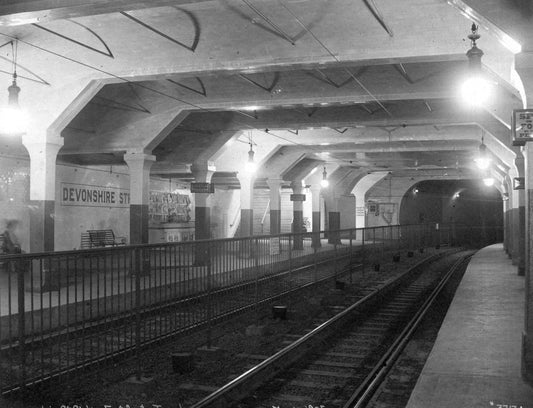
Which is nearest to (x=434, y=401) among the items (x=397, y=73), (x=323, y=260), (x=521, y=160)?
(x=397, y=73)

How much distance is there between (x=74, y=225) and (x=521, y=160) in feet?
50.7

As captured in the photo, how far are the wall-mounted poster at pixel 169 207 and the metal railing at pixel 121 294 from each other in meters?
13.3

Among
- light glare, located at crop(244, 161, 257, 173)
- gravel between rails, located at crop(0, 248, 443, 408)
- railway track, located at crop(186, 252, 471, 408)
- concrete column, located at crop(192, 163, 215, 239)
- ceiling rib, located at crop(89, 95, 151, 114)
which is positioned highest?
ceiling rib, located at crop(89, 95, 151, 114)

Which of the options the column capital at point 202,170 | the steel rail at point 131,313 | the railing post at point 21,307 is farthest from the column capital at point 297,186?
the railing post at point 21,307

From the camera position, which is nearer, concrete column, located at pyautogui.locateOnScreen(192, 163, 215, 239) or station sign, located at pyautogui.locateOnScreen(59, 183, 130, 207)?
station sign, located at pyautogui.locateOnScreen(59, 183, 130, 207)

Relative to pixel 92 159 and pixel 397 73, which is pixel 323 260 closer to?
pixel 397 73

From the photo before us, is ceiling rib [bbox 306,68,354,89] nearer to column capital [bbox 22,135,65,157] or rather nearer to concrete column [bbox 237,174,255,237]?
column capital [bbox 22,135,65,157]

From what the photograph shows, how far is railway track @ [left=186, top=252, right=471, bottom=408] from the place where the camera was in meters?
6.83

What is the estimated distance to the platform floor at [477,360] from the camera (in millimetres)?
6121

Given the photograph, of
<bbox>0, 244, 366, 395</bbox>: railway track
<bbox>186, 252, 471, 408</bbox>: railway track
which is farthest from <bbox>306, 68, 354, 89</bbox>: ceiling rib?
<bbox>186, 252, 471, 408</bbox>: railway track

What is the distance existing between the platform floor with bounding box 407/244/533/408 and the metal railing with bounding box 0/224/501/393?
11.7 ft

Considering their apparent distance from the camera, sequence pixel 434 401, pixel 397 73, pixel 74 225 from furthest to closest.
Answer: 1. pixel 74 225
2. pixel 397 73
3. pixel 434 401

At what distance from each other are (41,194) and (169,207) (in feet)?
49.8

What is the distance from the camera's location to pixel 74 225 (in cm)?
2038
